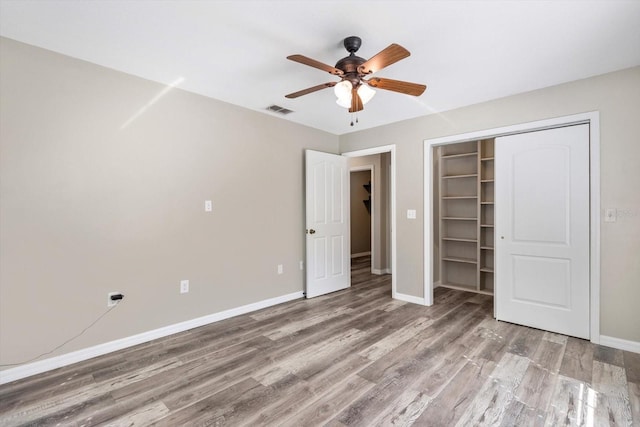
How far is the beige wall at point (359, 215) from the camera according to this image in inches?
306

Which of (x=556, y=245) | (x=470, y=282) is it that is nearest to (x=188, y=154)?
(x=556, y=245)

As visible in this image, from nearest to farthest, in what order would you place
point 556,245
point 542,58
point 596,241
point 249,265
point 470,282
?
point 542,58
point 596,241
point 556,245
point 249,265
point 470,282

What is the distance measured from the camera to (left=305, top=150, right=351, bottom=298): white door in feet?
14.4

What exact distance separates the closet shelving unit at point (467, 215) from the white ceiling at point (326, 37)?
1748 millimetres

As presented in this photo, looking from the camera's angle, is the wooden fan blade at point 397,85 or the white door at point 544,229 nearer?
the wooden fan blade at point 397,85

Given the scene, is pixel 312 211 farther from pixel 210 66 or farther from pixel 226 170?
pixel 210 66

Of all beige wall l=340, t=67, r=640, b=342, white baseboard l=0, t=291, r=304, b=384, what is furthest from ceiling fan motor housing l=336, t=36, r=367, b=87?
white baseboard l=0, t=291, r=304, b=384

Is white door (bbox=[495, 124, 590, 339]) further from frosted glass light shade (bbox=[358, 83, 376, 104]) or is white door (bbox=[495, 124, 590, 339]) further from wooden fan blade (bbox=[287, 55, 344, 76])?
wooden fan blade (bbox=[287, 55, 344, 76])

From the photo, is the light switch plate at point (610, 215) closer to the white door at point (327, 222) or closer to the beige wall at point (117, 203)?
the white door at point (327, 222)

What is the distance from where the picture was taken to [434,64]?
2.66 m

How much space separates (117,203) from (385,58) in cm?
258

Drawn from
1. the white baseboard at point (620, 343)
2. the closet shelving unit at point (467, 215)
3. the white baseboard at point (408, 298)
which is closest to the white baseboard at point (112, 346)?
the white baseboard at point (408, 298)

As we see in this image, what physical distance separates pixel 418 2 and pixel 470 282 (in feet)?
14.0

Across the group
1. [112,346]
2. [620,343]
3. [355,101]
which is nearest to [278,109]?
[355,101]
